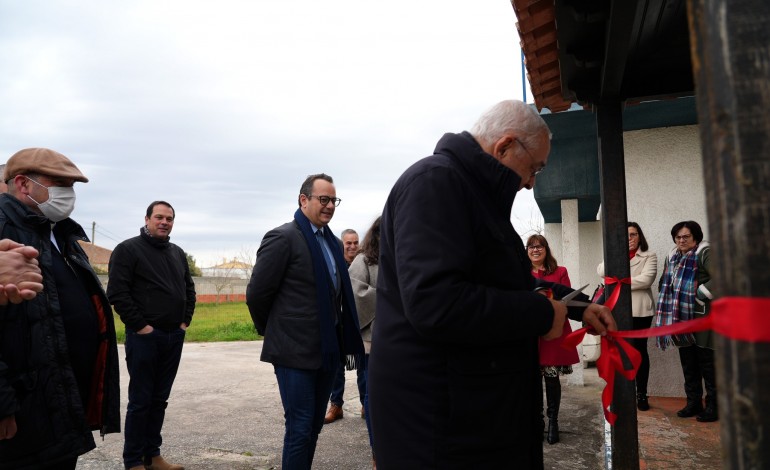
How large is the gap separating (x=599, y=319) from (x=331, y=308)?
185 cm

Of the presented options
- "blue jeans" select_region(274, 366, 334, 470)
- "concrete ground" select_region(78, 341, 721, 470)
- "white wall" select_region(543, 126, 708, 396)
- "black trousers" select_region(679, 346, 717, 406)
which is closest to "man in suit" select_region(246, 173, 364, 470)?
"blue jeans" select_region(274, 366, 334, 470)

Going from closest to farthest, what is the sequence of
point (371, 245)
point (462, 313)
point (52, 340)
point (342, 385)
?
point (462, 313) < point (52, 340) < point (371, 245) < point (342, 385)

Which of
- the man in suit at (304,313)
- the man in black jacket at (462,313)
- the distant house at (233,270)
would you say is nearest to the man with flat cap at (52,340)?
the man in suit at (304,313)

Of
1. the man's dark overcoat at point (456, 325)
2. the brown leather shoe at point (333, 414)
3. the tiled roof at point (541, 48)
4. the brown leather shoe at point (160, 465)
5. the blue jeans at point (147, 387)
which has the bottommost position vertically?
the brown leather shoe at point (160, 465)

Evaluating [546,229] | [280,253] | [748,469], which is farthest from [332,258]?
[546,229]

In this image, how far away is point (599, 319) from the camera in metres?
2.16

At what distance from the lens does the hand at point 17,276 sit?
7.06 ft

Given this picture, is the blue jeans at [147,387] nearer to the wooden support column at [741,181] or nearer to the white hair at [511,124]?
the white hair at [511,124]

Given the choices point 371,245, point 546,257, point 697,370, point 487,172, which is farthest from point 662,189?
point 487,172

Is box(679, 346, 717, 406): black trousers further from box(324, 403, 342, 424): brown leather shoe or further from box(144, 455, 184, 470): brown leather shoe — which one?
box(144, 455, 184, 470): brown leather shoe

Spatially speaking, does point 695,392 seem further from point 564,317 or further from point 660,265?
point 564,317

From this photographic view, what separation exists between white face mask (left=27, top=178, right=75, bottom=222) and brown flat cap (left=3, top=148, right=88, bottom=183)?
6 centimetres

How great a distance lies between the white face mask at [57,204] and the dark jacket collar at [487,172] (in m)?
1.99

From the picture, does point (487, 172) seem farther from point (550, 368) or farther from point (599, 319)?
point (550, 368)
